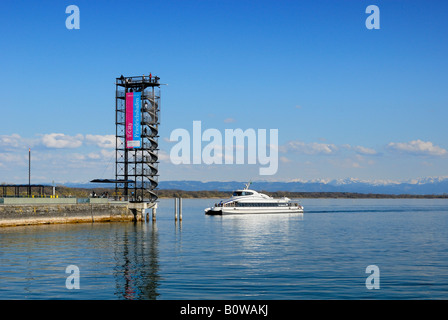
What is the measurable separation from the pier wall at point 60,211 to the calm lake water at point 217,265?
3.41 metres

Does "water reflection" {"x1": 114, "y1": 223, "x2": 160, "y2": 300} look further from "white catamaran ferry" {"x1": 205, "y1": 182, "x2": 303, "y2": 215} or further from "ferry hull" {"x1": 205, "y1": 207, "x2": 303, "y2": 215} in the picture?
"white catamaran ferry" {"x1": 205, "y1": 182, "x2": 303, "y2": 215}

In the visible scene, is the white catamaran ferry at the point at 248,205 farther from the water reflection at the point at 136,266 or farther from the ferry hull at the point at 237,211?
the water reflection at the point at 136,266

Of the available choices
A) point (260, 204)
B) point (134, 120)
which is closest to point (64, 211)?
point (134, 120)

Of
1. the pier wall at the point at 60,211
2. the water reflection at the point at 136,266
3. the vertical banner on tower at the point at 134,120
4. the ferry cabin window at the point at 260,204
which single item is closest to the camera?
the water reflection at the point at 136,266

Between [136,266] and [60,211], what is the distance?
36829 mm

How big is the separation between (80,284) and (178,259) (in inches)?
463

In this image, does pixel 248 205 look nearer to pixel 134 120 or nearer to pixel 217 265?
pixel 134 120

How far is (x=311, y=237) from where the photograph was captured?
59219 millimetres

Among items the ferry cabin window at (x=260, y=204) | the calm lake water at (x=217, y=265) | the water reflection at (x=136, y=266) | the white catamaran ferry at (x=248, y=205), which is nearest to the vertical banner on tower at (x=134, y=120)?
the water reflection at (x=136, y=266)

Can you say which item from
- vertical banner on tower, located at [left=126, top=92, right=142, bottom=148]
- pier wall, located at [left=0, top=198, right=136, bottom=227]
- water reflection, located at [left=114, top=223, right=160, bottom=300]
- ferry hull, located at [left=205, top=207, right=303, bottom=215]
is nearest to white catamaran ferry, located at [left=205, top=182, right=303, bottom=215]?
ferry hull, located at [left=205, top=207, right=303, bottom=215]

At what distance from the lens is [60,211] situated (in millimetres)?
68188

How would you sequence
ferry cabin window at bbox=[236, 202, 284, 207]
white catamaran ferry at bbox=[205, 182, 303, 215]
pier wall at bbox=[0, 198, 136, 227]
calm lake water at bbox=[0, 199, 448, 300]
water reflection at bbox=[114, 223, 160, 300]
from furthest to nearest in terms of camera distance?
ferry cabin window at bbox=[236, 202, 284, 207] → white catamaran ferry at bbox=[205, 182, 303, 215] → pier wall at bbox=[0, 198, 136, 227] → water reflection at bbox=[114, 223, 160, 300] → calm lake water at bbox=[0, 199, 448, 300]

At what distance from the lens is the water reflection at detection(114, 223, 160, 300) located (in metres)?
26.3

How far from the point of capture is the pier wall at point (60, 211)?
201 feet
